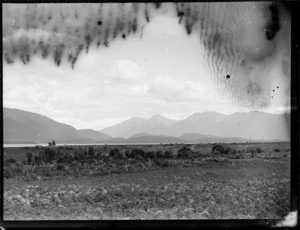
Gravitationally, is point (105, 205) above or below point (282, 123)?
below

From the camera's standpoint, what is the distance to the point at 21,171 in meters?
2.59

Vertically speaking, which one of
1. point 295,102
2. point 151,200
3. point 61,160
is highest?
point 295,102

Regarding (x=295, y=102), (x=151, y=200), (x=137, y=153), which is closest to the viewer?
(x=295, y=102)

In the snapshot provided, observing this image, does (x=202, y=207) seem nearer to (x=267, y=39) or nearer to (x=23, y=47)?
(x=267, y=39)

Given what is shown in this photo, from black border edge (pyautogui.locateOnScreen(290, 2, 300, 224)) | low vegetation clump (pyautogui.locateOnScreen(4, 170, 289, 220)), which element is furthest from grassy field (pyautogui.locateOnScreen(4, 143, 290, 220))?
black border edge (pyautogui.locateOnScreen(290, 2, 300, 224))

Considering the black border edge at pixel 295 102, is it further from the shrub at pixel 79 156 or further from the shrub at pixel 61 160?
the shrub at pixel 61 160

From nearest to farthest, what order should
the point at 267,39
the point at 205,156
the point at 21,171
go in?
the point at 267,39, the point at 21,171, the point at 205,156

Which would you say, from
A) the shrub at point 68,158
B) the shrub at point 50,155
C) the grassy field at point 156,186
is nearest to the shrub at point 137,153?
the grassy field at point 156,186

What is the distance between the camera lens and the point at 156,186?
8.29 ft

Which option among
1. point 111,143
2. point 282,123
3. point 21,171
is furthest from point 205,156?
point 21,171

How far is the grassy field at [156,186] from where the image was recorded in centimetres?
223

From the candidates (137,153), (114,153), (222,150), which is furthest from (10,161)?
(222,150)

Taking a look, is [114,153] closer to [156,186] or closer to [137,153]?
[137,153]

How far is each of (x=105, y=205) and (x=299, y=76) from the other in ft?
4.29
